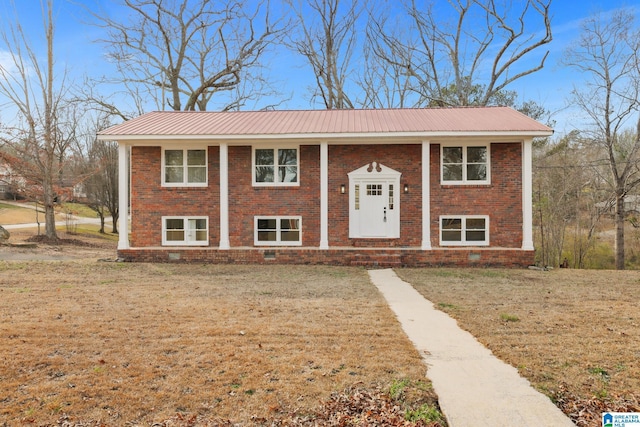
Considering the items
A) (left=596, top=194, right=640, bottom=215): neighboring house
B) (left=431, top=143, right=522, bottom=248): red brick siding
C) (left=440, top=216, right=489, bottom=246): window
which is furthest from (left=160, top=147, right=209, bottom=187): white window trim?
(left=596, top=194, right=640, bottom=215): neighboring house

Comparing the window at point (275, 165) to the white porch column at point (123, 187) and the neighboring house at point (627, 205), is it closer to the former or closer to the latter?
the white porch column at point (123, 187)

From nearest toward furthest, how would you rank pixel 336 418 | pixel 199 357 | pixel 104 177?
1. pixel 336 418
2. pixel 199 357
3. pixel 104 177

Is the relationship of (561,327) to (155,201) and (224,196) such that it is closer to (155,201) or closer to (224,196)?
(224,196)

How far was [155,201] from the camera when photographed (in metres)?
13.7

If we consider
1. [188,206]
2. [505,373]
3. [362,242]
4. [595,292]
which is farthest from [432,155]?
[505,373]

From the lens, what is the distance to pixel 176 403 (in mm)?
3607

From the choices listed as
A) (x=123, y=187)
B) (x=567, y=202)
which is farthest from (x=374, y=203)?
(x=567, y=202)

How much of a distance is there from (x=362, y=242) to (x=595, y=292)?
652cm

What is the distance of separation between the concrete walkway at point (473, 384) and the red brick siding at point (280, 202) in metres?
7.57

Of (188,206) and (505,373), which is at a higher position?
(188,206)

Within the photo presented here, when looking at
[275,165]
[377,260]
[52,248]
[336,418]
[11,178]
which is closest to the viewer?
[336,418]

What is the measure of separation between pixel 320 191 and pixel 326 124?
2.37 m

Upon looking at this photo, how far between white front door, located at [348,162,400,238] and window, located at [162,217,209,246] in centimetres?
485

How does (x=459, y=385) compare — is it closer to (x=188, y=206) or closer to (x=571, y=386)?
(x=571, y=386)
